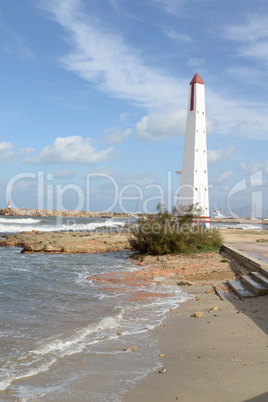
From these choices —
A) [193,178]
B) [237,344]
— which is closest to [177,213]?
[193,178]

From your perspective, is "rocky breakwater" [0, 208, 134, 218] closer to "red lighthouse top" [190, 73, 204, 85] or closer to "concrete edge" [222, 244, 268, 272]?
"red lighthouse top" [190, 73, 204, 85]

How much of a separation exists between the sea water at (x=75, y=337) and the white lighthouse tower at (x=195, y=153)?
15.0 metres

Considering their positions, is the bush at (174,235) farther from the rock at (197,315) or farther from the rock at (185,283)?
the rock at (197,315)

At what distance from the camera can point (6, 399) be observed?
171 inches

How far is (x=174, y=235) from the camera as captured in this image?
65.5 feet

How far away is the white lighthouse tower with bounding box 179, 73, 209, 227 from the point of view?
88.9ft

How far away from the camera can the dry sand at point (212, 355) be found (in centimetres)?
430

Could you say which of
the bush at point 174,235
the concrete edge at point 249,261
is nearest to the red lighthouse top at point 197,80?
the bush at point 174,235

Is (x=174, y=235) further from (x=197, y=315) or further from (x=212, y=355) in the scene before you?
(x=212, y=355)

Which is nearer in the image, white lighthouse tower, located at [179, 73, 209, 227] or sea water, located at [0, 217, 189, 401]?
sea water, located at [0, 217, 189, 401]

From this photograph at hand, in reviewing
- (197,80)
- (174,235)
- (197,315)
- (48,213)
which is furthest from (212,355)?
(48,213)

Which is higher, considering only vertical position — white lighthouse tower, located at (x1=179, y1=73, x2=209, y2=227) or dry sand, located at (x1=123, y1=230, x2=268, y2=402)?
white lighthouse tower, located at (x1=179, y1=73, x2=209, y2=227)

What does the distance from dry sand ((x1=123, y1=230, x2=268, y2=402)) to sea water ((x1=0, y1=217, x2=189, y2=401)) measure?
11.8 inches

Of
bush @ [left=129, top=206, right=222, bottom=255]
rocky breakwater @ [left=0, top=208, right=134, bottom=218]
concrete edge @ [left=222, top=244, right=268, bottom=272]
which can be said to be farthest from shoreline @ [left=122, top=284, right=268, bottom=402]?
rocky breakwater @ [left=0, top=208, right=134, bottom=218]
